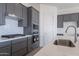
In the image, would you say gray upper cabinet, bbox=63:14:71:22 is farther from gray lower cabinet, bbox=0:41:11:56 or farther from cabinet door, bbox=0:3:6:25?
gray lower cabinet, bbox=0:41:11:56

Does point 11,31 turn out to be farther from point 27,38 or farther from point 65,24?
point 65,24

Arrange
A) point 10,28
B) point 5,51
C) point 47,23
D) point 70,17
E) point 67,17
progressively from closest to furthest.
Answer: point 5,51
point 10,28
point 47,23
point 70,17
point 67,17

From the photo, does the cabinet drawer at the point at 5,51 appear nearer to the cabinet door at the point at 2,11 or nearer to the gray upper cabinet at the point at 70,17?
the cabinet door at the point at 2,11

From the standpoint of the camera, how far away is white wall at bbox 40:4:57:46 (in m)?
3.26

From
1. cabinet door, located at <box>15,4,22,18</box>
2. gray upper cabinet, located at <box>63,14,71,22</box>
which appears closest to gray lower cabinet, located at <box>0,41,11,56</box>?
cabinet door, located at <box>15,4,22,18</box>

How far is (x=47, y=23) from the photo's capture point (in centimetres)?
399

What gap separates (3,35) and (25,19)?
1.18 metres

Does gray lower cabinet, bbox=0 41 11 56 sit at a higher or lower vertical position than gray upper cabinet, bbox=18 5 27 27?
lower

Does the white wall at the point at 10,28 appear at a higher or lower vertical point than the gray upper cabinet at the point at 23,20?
lower

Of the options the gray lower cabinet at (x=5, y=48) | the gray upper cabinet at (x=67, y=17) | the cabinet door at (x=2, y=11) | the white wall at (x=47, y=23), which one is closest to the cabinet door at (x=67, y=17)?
the gray upper cabinet at (x=67, y=17)

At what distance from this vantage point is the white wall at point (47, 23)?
10.7 ft

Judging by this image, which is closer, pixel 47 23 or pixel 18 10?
pixel 18 10

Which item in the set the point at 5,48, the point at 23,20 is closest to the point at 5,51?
the point at 5,48

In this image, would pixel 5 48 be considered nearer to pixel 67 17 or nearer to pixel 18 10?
pixel 18 10
